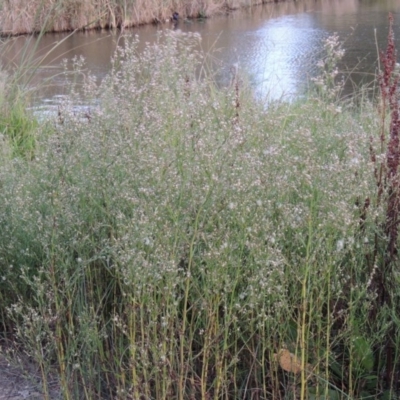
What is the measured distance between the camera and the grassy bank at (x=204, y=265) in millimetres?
1833

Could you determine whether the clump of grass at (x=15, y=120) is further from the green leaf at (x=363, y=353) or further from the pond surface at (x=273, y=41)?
the green leaf at (x=363, y=353)

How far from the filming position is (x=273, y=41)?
12.3 m

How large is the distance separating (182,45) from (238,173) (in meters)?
1.85

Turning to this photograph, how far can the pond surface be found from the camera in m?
9.25

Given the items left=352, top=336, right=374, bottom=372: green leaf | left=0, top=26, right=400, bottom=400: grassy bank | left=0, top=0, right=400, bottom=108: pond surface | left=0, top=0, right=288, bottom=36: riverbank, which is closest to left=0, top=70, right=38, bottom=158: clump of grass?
left=0, top=0, right=400, bottom=108: pond surface

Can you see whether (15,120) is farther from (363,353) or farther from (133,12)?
(133,12)

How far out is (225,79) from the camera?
881 cm

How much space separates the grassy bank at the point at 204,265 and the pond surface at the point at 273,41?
502 centimetres

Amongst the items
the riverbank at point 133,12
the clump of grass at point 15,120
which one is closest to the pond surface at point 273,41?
the riverbank at point 133,12

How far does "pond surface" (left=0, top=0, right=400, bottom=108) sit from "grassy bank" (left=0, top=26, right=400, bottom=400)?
5.02 meters

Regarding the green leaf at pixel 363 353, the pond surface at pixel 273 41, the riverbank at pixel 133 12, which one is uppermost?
the riverbank at pixel 133 12

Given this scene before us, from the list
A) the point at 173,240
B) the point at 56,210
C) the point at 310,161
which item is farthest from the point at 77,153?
the point at 310,161

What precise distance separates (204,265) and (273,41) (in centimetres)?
1076

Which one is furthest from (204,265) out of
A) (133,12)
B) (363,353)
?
(133,12)
